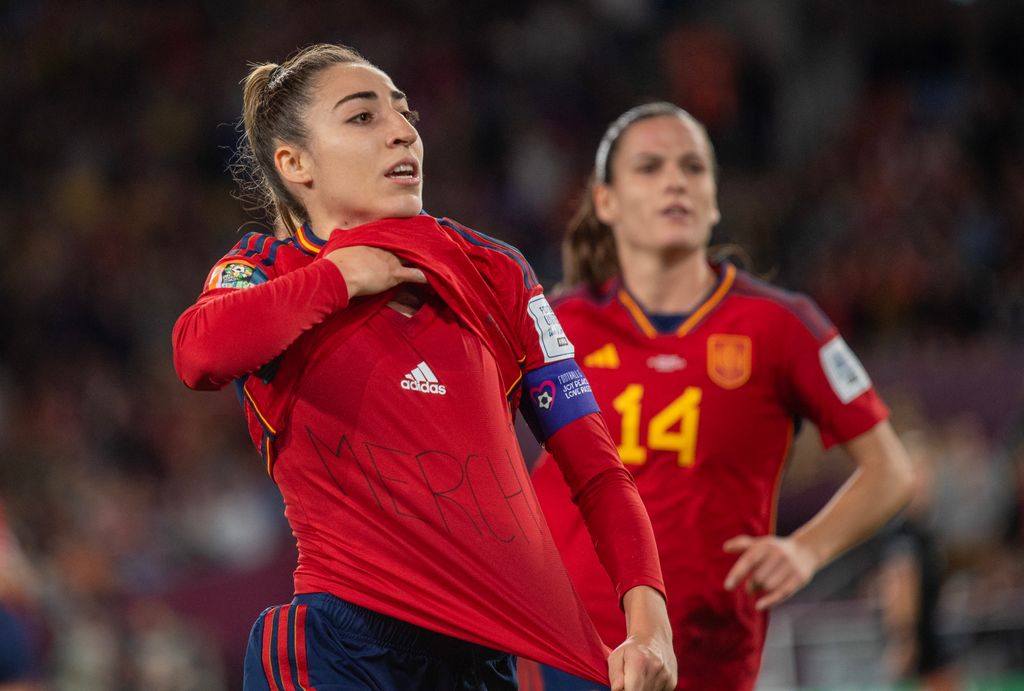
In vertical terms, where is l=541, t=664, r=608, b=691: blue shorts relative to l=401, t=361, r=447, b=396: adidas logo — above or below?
below

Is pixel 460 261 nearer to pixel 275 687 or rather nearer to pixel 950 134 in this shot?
pixel 275 687

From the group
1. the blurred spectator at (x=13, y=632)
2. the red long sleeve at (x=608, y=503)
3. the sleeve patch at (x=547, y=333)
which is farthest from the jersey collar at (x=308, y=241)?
the blurred spectator at (x=13, y=632)

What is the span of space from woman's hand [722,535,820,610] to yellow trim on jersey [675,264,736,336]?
63 cm

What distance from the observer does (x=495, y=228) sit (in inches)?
440

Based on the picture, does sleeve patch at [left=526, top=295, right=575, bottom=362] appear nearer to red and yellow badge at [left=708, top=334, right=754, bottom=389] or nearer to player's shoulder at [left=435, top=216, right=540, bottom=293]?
player's shoulder at [left=435, top=216, right=540, bottom=293]

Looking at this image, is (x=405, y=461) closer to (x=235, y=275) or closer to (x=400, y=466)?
(x=400, y=466)

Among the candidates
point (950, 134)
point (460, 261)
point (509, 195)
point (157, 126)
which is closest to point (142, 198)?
point (157, 126)

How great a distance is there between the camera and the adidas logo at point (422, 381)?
2287mm

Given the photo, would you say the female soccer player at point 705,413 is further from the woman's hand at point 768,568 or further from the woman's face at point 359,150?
the woman's face at point 359,150

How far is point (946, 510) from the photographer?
28.7 feet

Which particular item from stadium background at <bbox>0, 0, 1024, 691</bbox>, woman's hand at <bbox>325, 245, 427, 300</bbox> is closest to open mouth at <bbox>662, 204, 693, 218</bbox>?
woman's hand at <bbox>325, 245, 427, 300</bbox>

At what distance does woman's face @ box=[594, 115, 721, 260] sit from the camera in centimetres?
389

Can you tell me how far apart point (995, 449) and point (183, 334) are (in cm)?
763

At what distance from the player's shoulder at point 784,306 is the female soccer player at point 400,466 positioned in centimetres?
144
